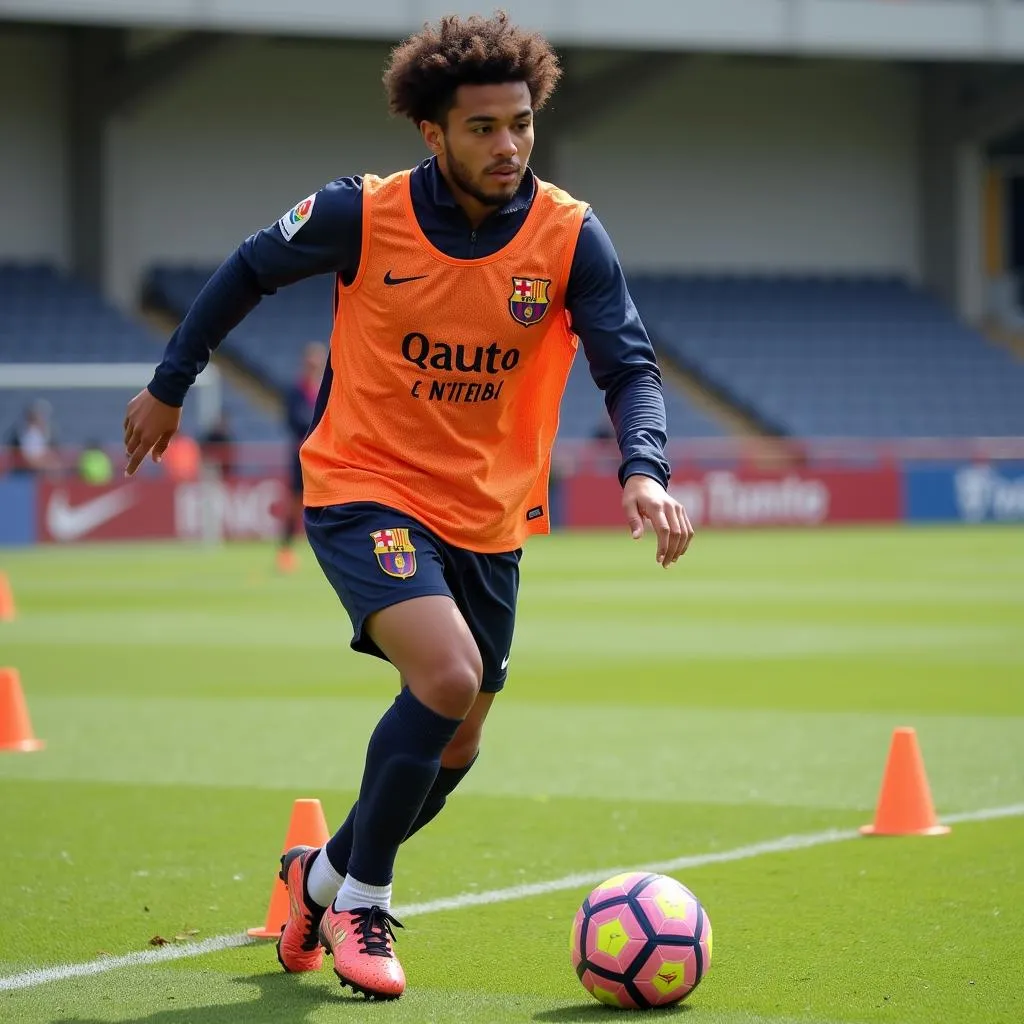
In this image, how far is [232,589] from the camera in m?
20.0

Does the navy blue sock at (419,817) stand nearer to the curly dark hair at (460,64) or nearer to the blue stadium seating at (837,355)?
the curly dark hair at (460,64)

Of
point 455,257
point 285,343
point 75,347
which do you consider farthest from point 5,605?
point 285,343

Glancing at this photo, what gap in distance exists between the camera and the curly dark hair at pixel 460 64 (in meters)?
4.91

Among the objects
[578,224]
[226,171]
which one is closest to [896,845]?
[578,224]

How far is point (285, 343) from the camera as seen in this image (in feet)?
118

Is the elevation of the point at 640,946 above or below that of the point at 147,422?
below

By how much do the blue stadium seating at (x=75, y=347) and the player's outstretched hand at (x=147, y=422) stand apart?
26.3m

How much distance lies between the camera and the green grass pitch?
493 cm

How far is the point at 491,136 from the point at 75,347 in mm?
29163

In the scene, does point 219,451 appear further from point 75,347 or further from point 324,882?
point 324,882

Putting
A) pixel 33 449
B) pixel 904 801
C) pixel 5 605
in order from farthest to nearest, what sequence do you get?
pixel 33 449 < pixel 5 605 < pixel 904 801

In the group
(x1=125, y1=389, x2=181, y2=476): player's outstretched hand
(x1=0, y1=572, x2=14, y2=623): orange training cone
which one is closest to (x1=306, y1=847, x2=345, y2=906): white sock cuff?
(x1=125, y1=389, x2=181, y2=476): player's outstretched hand

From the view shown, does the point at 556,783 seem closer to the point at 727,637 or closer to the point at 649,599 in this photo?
the point at 727,637

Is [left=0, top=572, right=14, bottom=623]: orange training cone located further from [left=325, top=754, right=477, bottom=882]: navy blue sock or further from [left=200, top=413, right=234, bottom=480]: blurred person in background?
[left=200, top=413, right=234, bottom=480]: blurred person in background
